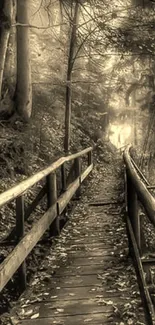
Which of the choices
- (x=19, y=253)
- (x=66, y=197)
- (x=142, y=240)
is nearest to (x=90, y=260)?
(x=142, y=240)

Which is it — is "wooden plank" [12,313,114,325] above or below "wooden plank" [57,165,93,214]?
below

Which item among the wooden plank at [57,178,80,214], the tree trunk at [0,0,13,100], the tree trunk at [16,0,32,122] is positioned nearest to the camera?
the wooden plank at [57,178,80,214]

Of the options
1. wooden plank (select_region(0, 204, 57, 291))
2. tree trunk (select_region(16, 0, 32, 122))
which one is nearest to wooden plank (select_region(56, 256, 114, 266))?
wooden plank (select_region(0, 204, 57, 291))

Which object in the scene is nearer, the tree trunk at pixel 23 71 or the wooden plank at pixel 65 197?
the wooden plank at pixel 65 197

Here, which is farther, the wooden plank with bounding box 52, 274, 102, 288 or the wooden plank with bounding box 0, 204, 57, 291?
the wooden plank with bounding box 52, 274, 102, 288

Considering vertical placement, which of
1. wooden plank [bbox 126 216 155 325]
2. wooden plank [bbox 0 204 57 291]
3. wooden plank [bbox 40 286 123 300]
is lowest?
wooden plank [bbox 40 286 123 300]

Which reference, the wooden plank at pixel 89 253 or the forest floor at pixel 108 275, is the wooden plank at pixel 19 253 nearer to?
the forest floor at pixel 108 275

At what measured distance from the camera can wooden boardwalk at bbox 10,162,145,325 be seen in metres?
4.59

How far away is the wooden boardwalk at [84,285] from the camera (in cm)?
459

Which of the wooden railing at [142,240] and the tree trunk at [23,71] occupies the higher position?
the tree trunk at [23,71]

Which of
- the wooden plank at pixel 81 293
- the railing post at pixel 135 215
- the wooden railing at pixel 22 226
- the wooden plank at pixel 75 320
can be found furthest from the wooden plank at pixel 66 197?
the wooden plank at pixel 75 320

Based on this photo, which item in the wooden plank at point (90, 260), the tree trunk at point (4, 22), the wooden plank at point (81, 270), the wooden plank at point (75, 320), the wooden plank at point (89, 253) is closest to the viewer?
the wooden plank at point (75, 320)

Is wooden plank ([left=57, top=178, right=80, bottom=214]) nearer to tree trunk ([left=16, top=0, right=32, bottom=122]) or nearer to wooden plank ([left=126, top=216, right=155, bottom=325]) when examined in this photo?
wooden plank ([left=126, top=216, right=155, bottom=325])

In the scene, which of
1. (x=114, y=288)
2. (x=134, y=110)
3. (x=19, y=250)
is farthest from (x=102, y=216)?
(x=134, y=110)
